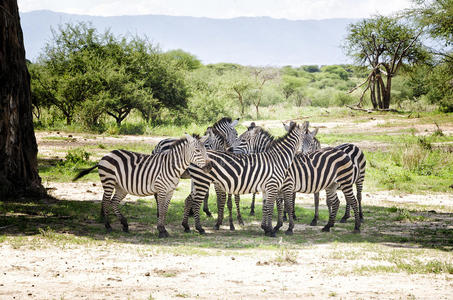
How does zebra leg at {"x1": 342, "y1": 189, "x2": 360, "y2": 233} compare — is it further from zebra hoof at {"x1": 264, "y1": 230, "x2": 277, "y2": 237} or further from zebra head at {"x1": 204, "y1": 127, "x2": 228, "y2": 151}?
zebra head at {"x1": 204, "y1": 127, "x2": 228, "y2": 151}

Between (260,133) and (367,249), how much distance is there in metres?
4.59

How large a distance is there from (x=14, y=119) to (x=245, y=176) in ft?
16.8

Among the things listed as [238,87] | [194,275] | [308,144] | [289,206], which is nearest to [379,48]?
[238,87]

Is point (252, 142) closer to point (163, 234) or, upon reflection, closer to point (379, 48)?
point (163, 234)

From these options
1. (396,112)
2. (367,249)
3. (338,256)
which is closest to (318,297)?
(338,256)

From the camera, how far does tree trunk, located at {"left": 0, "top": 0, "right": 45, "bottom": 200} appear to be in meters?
10.3

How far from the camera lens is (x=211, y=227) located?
994 centimetres

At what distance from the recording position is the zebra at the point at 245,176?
9.12 metres

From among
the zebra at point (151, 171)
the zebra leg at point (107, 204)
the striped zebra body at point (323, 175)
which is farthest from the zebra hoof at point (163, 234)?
the striped zebra body at point (323, 175)

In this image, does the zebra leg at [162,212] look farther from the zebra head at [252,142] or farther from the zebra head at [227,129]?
the zebra head at [227,129]

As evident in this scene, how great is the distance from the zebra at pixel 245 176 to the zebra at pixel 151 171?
0.40 meters

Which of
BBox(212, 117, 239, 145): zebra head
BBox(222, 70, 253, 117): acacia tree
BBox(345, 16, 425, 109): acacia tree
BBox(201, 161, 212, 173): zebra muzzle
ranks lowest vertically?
BBox(201, 161, 212, 173): zebra muzzle

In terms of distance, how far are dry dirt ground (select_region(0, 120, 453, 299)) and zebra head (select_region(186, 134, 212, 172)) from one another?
1752mm

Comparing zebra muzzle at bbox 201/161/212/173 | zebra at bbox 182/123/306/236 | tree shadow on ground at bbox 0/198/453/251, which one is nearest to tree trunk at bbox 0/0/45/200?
tree shadow on ground at bbox 0/198/453/251
